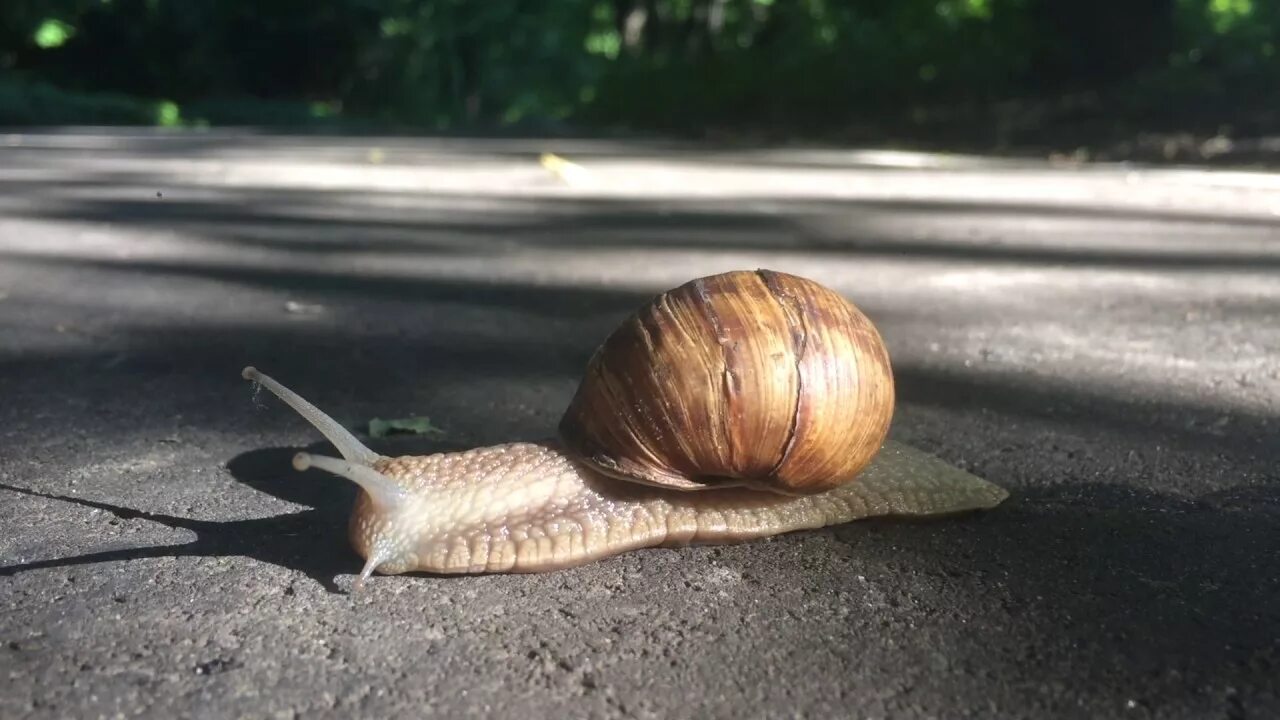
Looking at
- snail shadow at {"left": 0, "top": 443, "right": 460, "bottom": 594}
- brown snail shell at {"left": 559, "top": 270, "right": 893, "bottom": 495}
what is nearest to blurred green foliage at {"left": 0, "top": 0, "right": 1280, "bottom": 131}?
brown snail shell at {"left": 559, "top": 270, "right": 893, "bottom": 495}

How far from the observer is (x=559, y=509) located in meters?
2.02

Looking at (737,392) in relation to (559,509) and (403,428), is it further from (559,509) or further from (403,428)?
(403,428)

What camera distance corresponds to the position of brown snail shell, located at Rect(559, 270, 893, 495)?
1.99 meters

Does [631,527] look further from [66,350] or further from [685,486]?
[66,350]

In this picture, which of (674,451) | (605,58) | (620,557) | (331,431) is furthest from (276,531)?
(605,58)

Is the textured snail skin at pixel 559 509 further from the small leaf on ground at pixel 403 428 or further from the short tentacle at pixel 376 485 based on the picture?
the small leaf on ground at pixel 403 428

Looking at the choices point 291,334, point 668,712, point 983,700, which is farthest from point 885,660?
point 291,334

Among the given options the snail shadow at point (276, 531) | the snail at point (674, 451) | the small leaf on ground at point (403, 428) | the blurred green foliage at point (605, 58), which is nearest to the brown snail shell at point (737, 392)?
the snail at point (674, 451)

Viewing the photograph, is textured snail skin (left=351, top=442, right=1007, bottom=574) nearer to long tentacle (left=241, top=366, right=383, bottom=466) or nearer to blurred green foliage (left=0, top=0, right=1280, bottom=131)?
long tentacle (left=241, top=366, right=383, bottom=466)

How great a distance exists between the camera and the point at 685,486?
2.04 m

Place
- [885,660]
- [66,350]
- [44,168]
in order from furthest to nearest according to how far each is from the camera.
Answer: [44,168] < [66,350] < [885,660]

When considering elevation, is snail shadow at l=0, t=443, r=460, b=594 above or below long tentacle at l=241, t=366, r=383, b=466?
below

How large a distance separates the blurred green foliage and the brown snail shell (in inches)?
494

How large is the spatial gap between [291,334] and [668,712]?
250 centimetres
